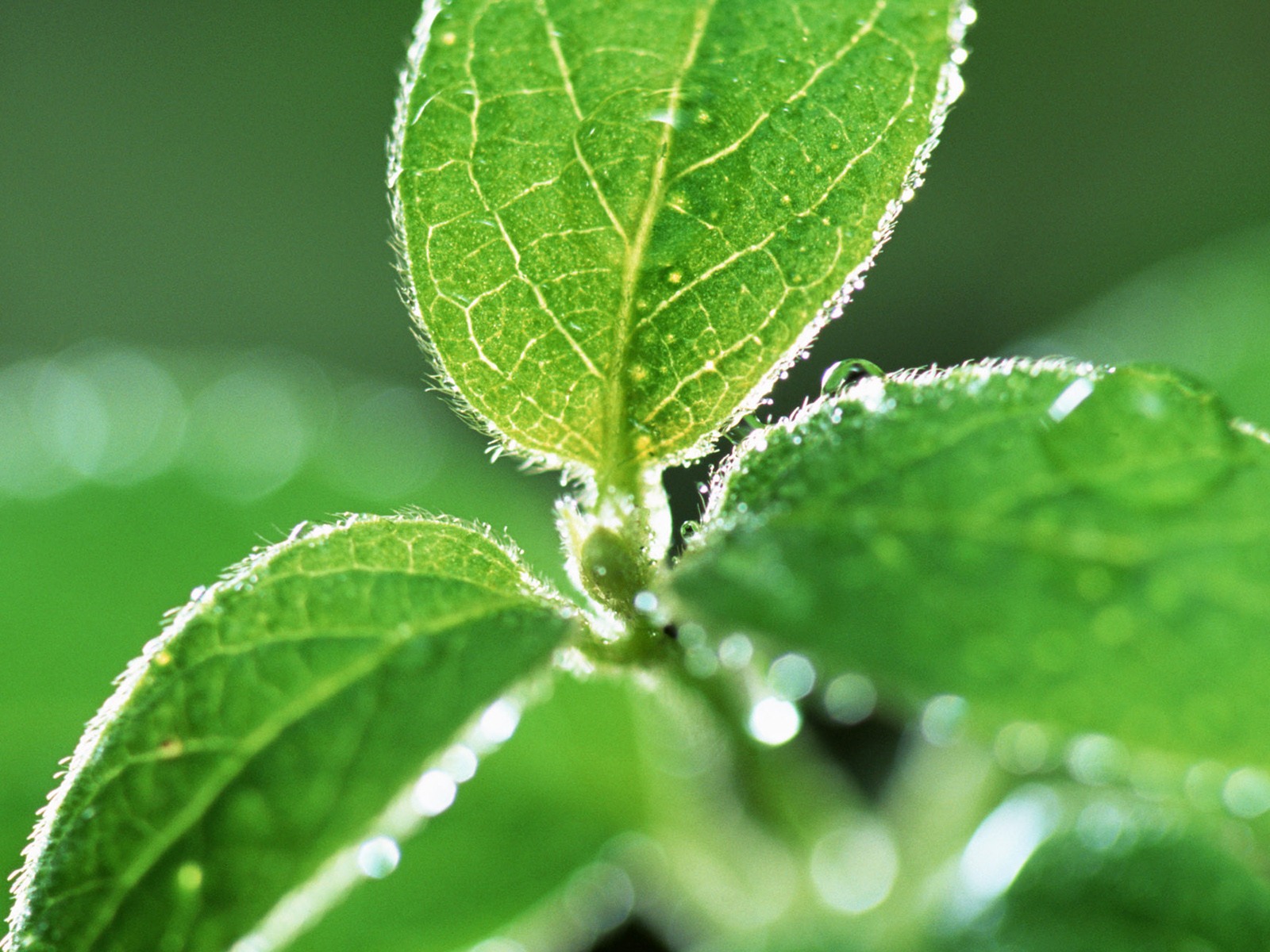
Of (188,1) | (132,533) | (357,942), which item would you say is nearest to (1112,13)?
(188,1)

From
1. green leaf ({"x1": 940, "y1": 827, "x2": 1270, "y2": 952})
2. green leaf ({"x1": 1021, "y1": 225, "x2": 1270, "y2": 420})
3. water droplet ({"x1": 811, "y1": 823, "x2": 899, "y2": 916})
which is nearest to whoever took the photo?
green leaf ({"x1": 940, "y1": 827, "x2": 1270, "y2": 952})

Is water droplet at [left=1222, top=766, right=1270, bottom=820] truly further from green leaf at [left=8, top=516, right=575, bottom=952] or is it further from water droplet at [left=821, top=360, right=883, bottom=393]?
green leaf at [left=8, top=516, right=575, bottom=952]

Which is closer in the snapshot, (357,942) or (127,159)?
(357,942)

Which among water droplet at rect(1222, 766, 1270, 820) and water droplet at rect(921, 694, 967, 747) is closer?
water droplet at rect(921, 694, 967, 747)

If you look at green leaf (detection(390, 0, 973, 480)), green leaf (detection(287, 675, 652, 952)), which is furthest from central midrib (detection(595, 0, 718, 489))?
green leaf (detection(287, 675, 652, 952))

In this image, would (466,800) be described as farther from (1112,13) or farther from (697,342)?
(1112,13)
